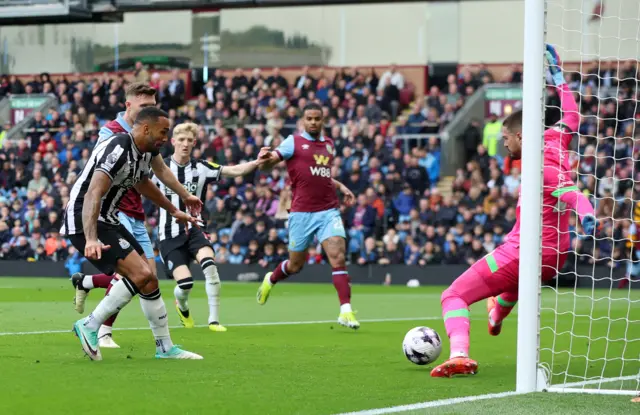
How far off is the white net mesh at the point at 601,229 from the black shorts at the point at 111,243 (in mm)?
3074

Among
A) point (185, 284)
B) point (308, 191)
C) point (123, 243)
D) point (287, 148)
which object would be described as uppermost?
point (287, 148)

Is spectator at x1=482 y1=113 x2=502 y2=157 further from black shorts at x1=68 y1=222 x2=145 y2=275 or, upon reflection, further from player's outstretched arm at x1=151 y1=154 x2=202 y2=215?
black shorts at x1=68 y1=222 x2=145 y2=275

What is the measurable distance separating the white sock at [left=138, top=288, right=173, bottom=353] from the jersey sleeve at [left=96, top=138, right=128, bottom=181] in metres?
0.93

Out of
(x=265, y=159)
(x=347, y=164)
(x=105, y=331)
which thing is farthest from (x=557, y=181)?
(x=347, y=164)

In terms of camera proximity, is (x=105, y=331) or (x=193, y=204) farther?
(x=105, y=331)

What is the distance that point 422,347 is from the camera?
25.5 ft

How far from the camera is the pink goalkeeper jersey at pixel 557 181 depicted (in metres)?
7.12

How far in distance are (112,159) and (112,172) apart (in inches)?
3.6

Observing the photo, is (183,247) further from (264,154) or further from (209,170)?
(264,154)

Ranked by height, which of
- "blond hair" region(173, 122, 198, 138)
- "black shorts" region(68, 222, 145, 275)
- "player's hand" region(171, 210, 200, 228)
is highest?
"blond hair" region(173, 122, 198, 138)

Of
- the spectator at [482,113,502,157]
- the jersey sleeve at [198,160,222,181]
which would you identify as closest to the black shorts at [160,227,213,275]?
the jersey sleeve at [198,160,222,181]

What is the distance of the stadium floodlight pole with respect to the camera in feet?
22.1

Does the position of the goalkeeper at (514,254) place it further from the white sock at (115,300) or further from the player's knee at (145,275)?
the white sock at (115,300)

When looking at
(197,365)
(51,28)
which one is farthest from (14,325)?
(51,28)
